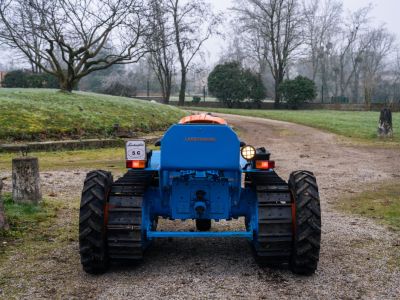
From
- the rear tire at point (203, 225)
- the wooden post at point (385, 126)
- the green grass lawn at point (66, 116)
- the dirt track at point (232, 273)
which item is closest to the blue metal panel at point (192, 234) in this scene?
the dirt track at point (232, 273)

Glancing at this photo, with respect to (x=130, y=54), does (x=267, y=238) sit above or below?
below

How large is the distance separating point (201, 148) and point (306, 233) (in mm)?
1191

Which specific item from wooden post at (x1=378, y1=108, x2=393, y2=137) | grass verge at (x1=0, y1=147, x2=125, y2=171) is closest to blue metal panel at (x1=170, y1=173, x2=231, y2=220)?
grass verge at (x1=0, y1=147, x2=125, y2=171)

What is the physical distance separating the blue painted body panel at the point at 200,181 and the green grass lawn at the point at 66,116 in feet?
38.2

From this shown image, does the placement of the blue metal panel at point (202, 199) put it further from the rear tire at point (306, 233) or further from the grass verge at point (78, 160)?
the grass verge at point (78, 160)

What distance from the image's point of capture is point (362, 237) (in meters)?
6.10

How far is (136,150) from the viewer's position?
4887mm

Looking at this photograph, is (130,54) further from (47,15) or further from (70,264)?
(70,264)

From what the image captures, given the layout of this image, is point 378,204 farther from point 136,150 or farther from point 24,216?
point 24,216

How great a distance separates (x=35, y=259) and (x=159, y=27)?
21.9 meters

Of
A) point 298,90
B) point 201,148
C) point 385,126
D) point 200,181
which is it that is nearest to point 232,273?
point 200,181

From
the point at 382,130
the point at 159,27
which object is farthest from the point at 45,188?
the point at 159,27

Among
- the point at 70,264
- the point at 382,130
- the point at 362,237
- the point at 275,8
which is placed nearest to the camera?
the point at 70,264

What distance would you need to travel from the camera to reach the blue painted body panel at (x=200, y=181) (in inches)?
178
